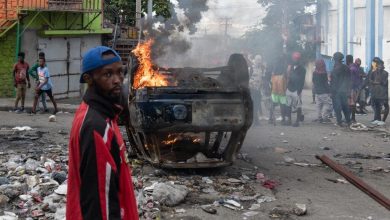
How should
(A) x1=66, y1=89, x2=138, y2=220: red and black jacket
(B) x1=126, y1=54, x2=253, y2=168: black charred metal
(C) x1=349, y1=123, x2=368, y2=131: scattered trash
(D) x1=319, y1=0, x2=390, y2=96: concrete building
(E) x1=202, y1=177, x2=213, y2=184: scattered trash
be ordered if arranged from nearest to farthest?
(A) x1=66, y1=89, x2=138, y2=220: red and black jacket < (B) x1=126, y1=54, x2=253, y2=168: black charred metal < (E) x1=202, y1=177, x2=213, y2=184: scattered trash < (C) x1=349, y1=123, x2=368, y2=131: scattered trash < (D) x1=319, y1=0, x2=390, y2=96: concrete building

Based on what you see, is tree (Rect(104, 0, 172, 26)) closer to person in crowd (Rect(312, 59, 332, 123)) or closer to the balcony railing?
the balcony railing

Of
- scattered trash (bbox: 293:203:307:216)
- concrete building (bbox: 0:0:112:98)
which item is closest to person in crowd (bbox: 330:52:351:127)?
scattered trash (bbox: 293:203:307:216)

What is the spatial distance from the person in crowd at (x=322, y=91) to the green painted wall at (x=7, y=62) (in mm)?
9558

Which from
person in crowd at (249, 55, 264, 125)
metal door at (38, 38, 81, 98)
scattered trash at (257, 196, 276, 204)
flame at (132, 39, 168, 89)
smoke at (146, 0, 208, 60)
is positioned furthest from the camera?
metal door at (38, 38, 81, 98)

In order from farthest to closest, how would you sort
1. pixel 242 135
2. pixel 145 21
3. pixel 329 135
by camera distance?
pixel 329 135 → pixel 145 21 → pixel 242 135

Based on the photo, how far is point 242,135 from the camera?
704cm

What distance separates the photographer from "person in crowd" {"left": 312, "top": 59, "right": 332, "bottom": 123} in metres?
13.4

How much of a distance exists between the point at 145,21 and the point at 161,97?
8.99 ft

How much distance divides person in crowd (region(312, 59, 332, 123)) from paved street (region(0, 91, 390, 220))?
74 cm

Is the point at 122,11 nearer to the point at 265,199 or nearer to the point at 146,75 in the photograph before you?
the point at 146,75

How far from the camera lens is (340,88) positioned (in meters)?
13.1

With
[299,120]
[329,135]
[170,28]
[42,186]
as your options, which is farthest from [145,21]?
[299,120]

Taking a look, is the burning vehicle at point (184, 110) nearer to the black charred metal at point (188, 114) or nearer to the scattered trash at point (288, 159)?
the black charred metal at point (188, 114)

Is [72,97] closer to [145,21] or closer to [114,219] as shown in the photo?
[145,21]
